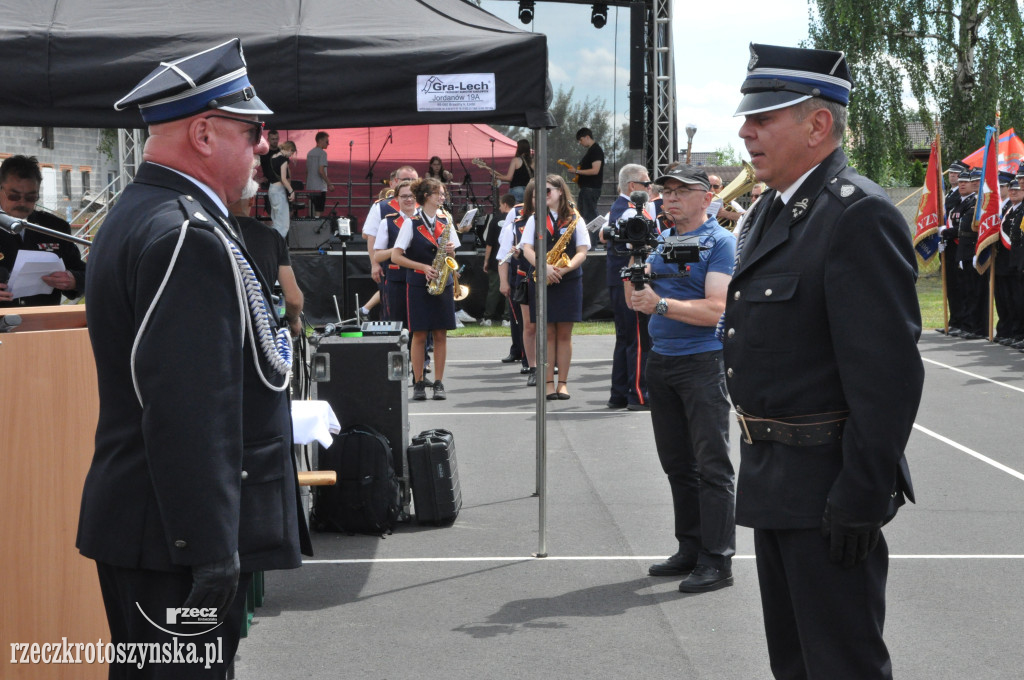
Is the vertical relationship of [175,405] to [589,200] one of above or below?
below

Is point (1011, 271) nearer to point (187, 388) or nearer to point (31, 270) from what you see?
point (31, 270)

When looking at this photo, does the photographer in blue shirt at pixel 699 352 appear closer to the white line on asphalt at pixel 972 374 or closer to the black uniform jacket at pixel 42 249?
the black uniform jacket at pixel 42 249

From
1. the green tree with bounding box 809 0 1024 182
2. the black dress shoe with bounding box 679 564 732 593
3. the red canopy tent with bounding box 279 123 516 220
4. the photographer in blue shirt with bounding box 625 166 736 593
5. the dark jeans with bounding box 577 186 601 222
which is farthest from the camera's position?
the green tree with bounding box 809 0 1024 182

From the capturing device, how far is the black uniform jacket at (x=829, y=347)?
109 inches

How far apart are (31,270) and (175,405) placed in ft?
13.7

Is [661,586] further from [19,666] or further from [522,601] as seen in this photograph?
[19,666]

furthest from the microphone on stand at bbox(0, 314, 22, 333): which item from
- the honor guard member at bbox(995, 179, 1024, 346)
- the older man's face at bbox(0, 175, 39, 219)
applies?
the honor guard member at bbox(995, 179, 1024, 346)

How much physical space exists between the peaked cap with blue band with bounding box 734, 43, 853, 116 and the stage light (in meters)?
14.4

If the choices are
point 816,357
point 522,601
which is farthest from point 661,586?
point 816,357

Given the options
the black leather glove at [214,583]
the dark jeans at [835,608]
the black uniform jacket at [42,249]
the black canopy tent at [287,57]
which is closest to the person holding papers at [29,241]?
the black uniform jacket at [42,249]

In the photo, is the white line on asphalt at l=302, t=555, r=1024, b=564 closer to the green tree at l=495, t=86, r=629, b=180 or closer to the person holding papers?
the person holding papers

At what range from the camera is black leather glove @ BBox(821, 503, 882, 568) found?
9.25ft

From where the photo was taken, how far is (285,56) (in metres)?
5.26

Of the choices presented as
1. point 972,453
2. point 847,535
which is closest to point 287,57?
point 847,535
